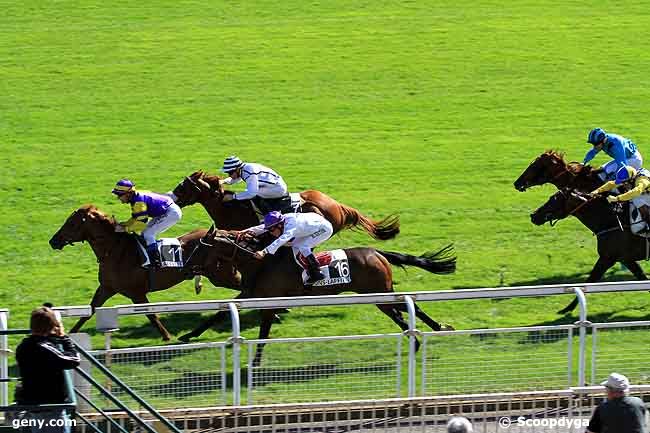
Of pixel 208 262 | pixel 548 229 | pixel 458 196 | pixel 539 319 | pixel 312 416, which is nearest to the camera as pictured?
pixel 312 416

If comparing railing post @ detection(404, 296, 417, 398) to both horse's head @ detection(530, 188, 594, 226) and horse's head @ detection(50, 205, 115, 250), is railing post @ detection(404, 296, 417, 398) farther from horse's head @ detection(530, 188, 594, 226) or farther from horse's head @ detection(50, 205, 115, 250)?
horse's head @ detection(530, 188, 594, 226)

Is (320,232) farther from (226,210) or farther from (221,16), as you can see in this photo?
(221,16)

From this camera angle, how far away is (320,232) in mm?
13008

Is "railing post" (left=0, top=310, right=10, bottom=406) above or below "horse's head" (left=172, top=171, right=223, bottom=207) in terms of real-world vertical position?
below

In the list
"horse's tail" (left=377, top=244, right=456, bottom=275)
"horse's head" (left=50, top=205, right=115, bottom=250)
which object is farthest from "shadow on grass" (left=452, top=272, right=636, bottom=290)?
"horse's head" (left=50, top=205, right=115, bottom=250)

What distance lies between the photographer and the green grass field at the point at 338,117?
15961 mm

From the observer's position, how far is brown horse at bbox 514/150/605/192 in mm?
15258

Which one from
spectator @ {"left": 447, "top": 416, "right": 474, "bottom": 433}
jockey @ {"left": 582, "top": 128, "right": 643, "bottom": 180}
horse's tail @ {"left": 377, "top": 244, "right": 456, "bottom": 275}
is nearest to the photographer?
spectator @ {"left": 447, "top": 416, "right": 474, "bottom": 433}

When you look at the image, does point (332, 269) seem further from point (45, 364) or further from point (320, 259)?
point (45, 364)

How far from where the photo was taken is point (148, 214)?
13.7m

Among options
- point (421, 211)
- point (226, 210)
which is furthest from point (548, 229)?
point (226, 210)

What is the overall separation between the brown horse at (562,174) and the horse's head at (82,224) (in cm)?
521

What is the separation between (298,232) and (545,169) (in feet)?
13.4

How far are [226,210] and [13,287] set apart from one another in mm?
2840
